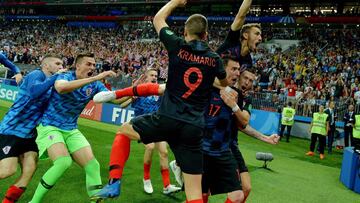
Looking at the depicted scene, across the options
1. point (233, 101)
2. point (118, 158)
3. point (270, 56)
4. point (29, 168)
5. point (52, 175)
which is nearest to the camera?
point (118, 158)

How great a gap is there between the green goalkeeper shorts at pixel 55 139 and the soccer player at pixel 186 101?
5.02 feet

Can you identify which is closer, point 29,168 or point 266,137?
point 266,137

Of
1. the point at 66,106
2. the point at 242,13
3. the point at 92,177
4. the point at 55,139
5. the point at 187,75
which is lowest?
the point at 92,177

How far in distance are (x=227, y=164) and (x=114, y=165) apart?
143 centimetres

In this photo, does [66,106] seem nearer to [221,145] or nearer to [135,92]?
[135,92]

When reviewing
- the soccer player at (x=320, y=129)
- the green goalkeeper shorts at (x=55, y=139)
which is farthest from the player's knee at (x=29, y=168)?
the soccer player at (x=320, y=129)

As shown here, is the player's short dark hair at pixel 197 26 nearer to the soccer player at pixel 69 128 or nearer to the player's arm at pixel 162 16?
the player's arm at pixel 162 16

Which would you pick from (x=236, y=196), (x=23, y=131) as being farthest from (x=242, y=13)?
(x=23, y=131)

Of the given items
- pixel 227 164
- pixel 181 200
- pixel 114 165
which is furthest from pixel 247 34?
pixel 181 200

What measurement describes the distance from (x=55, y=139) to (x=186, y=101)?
7.18 ft

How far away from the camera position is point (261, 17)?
32312 mm

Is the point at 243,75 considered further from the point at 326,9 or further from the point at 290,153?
Result: the point at 326,9

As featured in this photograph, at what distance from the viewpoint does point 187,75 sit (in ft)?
13.0

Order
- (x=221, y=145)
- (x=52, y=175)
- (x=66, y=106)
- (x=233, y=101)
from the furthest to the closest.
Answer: (x=66, y=106) → (x=52, y=175) → (x=221, y=145) → (x=233, y=101)
